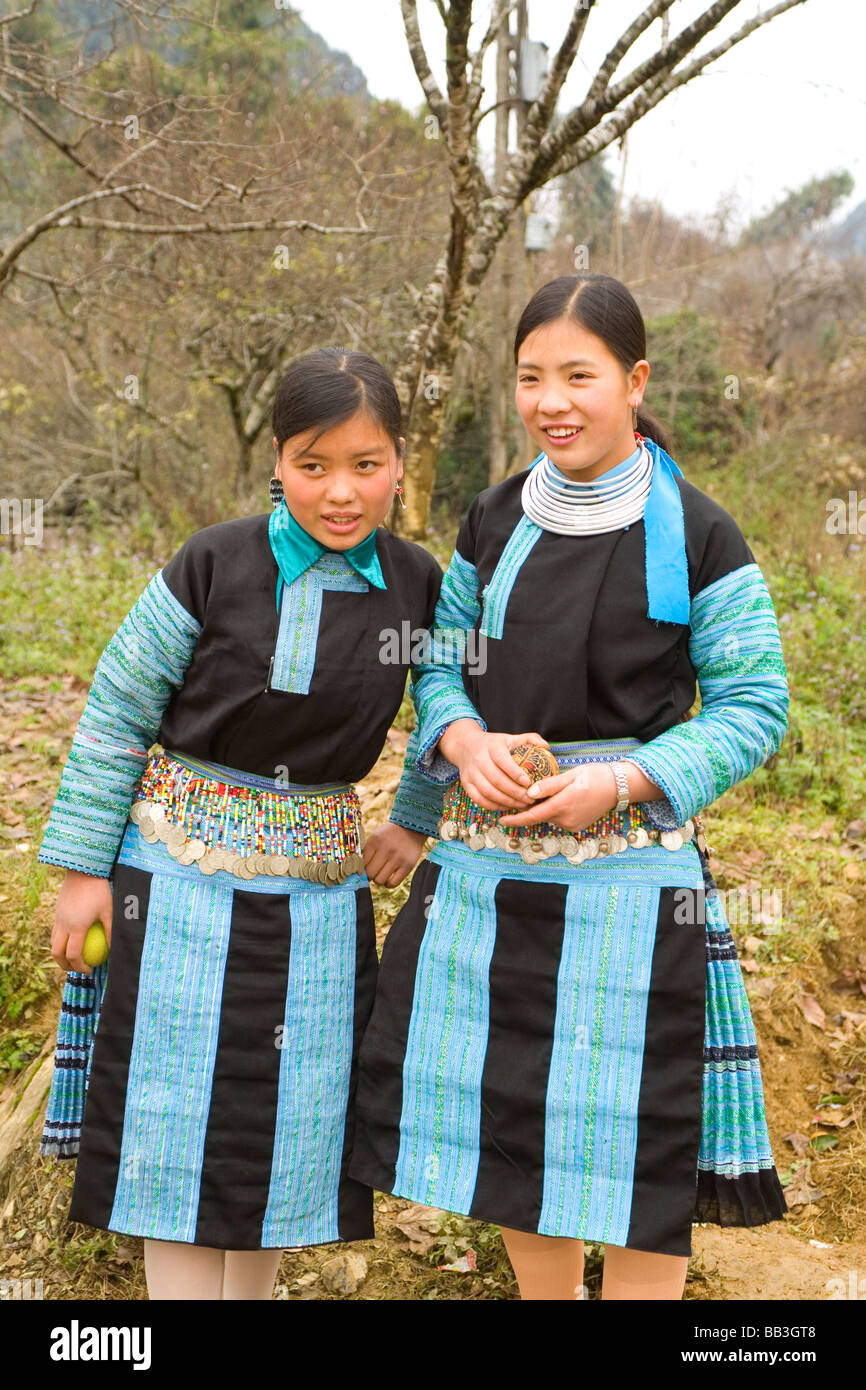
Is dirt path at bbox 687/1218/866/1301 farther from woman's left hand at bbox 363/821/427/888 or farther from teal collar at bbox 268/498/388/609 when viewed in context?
teal collar at bbox 268/498/388/609

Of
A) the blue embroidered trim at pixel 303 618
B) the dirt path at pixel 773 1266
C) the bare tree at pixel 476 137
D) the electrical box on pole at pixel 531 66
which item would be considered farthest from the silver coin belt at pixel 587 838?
the electrical box on pole at pixel 531 66

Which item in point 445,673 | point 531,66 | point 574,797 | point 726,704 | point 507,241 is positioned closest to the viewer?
point 574,797

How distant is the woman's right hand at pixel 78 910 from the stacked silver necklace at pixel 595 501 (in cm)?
93

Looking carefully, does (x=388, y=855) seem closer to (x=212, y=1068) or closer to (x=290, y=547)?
(x=212, y=1068)

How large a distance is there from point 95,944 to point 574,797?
0.85 m

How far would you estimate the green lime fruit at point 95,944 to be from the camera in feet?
6.35

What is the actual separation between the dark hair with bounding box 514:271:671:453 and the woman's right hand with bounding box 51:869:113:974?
1.09 metres

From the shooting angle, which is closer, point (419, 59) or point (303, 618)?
point (303, 618)

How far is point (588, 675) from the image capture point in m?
1.78

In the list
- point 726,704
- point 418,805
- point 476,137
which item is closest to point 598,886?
point 726,704

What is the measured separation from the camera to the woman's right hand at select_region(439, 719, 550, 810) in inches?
65.7

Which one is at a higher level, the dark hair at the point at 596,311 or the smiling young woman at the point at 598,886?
the dark hair at the point at 596,311

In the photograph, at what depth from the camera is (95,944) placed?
1939 mm

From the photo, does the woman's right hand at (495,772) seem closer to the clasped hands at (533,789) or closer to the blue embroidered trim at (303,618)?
the clasped hands at (533,789)
